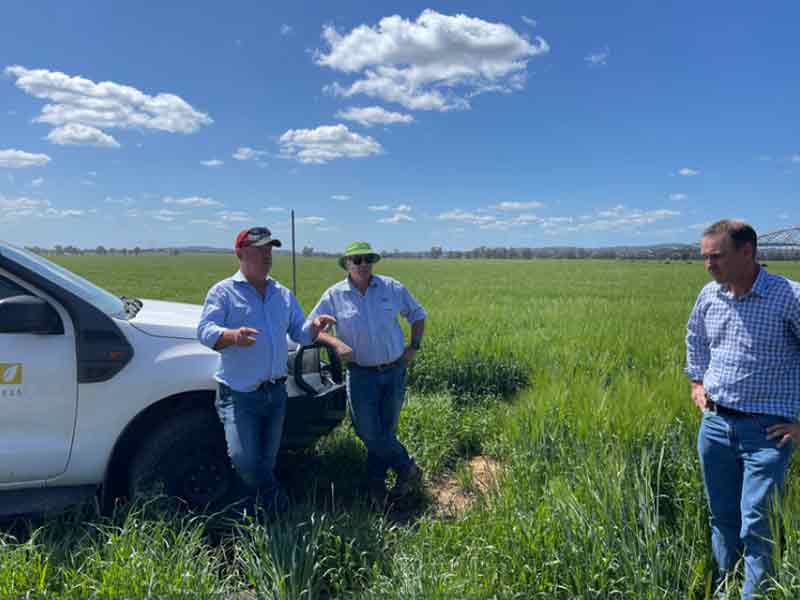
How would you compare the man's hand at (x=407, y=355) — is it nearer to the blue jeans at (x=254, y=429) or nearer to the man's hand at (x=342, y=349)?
the man's hand at (x=342, y=349)

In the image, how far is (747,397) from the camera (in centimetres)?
239

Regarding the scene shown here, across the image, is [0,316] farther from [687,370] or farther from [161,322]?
[687,370]

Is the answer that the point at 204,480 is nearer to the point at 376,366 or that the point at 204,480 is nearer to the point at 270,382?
the point at 270,382

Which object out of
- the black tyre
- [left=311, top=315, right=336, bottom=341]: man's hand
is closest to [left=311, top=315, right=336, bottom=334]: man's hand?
[left=311, top=315, right=336, bottom=341]: man's hand

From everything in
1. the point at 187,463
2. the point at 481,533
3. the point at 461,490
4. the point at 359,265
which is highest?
the point at 359,265

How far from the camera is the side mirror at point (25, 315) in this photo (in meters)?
2.55

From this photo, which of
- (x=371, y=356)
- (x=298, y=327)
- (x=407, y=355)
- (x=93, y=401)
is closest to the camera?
(x=93, y=401)

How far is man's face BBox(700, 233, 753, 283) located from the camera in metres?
2.35

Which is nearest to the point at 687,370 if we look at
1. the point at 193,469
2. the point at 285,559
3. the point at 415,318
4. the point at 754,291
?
the point at 754,291

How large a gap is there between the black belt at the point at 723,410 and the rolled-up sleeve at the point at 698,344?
20 centimetres

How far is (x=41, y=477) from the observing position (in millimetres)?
2834

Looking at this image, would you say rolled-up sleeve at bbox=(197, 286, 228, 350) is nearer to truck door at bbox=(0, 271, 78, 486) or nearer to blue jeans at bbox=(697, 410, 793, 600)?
truck door at bbox=(0, 271, 78, 486)

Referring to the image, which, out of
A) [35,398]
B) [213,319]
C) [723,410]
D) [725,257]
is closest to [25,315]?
[35,398]

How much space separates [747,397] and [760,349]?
24cm
